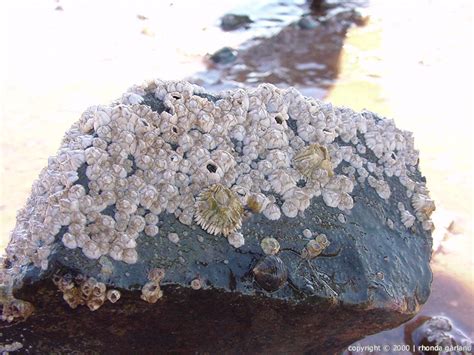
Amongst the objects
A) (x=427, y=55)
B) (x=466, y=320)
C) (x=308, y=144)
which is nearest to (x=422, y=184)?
(x=308, y=144)

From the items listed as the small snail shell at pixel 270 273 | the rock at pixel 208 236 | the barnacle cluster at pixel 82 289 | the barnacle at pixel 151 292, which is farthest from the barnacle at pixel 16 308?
the small snail shell at pixel 270 273

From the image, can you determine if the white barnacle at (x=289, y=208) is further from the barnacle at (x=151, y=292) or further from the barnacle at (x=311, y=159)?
the barnacle at (x=151, y=292)

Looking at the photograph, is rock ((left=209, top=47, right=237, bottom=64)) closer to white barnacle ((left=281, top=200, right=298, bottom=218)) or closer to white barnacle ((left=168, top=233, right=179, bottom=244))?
white barnacle ((left=281, top=200, right=298, bottom=218))

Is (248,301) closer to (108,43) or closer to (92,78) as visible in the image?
(92,78)

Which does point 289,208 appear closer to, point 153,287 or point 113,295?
point 153,287

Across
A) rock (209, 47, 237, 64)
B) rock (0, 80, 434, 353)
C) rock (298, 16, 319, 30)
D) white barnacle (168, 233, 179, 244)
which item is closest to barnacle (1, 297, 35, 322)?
rock (0, 80, 434, 353)

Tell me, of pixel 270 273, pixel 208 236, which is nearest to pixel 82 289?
pixel 208 236
